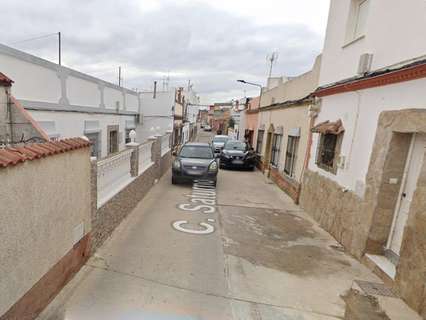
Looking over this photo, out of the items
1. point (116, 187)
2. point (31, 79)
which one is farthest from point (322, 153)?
point (31, 79)

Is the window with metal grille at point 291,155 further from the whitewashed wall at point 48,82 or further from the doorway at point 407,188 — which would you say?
the whitewashed wall at point 48,82

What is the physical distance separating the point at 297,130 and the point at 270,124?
394 centimetres

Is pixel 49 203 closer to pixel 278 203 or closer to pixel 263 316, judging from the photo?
pixel 263 316

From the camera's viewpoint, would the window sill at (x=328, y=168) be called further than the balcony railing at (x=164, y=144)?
No

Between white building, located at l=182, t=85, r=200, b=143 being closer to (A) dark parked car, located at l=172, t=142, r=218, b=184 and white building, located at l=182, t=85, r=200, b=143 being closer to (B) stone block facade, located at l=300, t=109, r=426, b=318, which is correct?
(A) dark parked car, located at l=172, t=142, r=218, b=184

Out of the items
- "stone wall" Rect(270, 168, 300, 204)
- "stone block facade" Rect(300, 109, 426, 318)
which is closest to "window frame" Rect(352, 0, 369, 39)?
"stone block facade" Rect(300, 109, 426, 318)

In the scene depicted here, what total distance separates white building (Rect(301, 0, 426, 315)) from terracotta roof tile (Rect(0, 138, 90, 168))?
181 inches

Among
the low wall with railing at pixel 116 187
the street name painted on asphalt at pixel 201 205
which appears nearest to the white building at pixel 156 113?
the street name painted on asphalt at pixel 201 205

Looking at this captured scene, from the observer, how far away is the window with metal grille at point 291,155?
8.83 metres

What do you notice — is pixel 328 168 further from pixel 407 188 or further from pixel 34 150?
pixel 34 150

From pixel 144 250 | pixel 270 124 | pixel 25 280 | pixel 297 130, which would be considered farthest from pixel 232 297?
pixel 270 124

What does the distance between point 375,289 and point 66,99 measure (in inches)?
366

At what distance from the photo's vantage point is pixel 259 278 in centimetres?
369

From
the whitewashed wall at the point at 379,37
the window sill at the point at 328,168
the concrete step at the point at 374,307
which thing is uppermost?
the whitewashed wall at the point at 379,37
